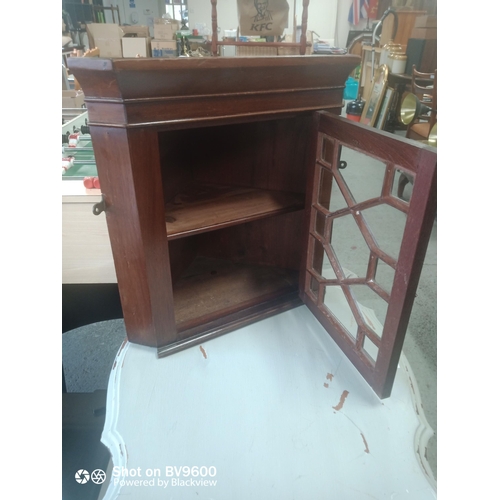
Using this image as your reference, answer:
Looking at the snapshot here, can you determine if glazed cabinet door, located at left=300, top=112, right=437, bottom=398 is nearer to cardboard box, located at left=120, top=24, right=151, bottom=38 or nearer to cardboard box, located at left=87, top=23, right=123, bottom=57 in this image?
cardboard box, located at left=87, top=23, right=123, bottom=57

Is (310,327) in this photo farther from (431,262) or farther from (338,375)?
(431,262)

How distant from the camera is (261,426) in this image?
2.31ft

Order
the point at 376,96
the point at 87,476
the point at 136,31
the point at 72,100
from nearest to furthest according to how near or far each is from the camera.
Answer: the point at 87,476
the point at 72,100
the point at 376,96
the point at 136,31

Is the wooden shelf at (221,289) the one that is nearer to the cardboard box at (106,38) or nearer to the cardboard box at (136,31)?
the cardboard box at (106,38)

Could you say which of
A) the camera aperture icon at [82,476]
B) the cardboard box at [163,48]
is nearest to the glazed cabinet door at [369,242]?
the camera aperture icon at [82,476]

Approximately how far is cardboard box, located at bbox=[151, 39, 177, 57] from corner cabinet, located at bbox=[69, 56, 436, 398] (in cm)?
260

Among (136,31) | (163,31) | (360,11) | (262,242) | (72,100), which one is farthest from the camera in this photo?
(360,11)

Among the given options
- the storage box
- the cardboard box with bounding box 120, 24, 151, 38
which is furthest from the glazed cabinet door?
the storage box

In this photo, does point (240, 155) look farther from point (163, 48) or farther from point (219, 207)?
point (163, 48)

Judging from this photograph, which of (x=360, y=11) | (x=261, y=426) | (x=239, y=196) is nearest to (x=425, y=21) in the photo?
(x=360, y=11)

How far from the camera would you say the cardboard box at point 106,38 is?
2.79m

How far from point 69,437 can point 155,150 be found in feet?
2.65

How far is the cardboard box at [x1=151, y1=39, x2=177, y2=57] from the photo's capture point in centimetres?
323

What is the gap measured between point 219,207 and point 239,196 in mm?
101
